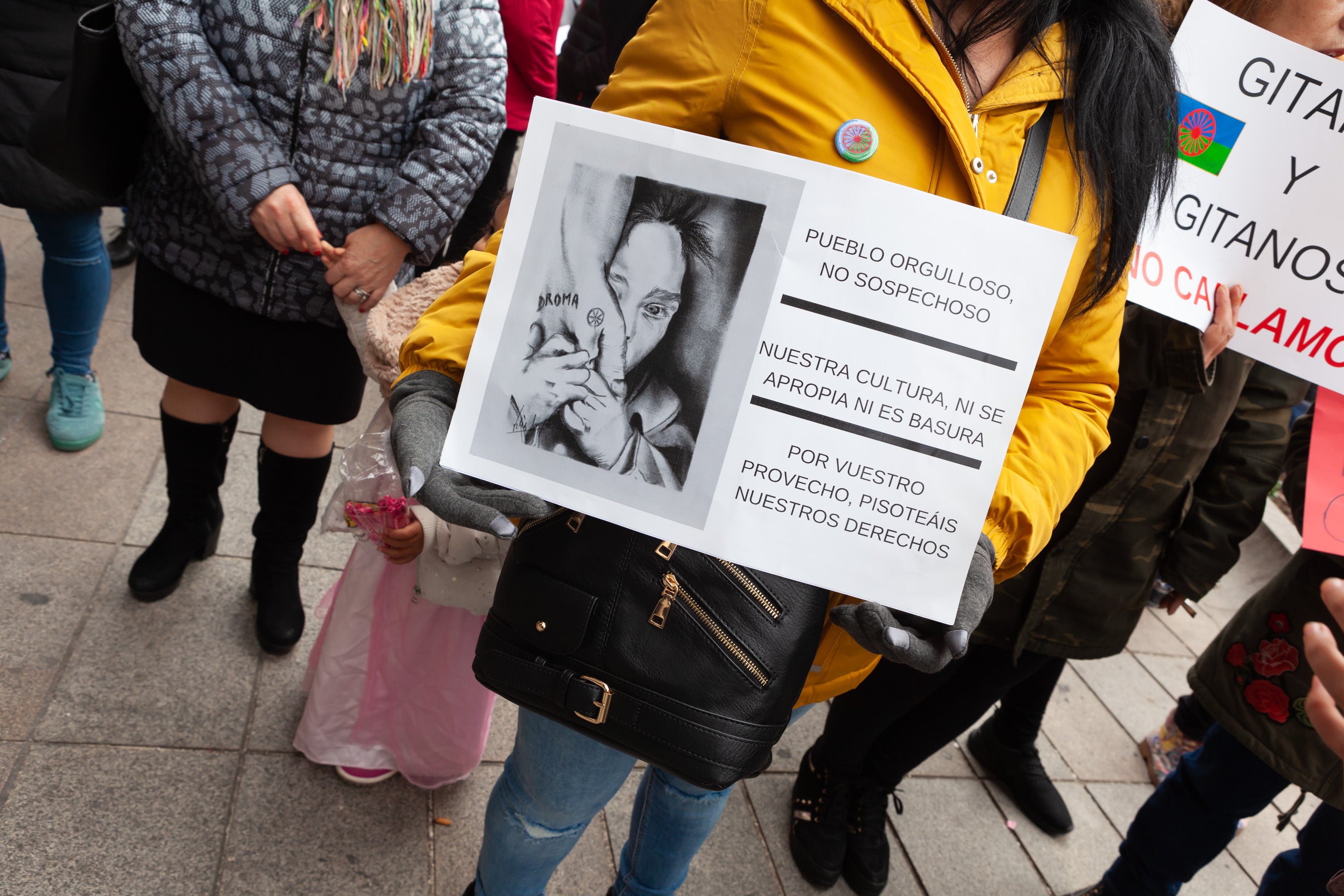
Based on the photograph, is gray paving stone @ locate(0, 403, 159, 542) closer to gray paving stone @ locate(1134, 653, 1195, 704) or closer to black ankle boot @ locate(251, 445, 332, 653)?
black ankle boot @ locate(251, 445, 332, 653)

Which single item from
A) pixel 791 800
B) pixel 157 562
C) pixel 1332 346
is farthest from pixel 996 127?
pixel 157 562

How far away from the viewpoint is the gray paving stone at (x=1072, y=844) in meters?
2.79

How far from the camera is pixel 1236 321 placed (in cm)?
177

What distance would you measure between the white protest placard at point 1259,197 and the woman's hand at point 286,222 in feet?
5.51

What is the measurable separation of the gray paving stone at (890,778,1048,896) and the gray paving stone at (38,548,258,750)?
1987mm

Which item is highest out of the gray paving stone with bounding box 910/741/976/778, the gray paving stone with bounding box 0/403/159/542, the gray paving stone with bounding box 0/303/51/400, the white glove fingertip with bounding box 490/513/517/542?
the white glove fingertip with bounding box 490/513/517/542

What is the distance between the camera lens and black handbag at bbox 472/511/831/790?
118cm

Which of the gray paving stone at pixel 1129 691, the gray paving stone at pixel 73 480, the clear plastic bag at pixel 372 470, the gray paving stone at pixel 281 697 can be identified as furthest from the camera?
the gray paving stone at pixel 1129 691

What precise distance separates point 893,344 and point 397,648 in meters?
1.47

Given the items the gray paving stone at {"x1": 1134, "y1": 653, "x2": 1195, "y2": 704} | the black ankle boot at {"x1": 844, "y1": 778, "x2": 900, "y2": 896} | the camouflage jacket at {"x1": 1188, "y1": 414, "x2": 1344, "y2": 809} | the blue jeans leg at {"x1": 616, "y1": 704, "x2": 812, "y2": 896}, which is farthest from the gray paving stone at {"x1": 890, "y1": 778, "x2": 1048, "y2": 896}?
the gray paving stone at {"x1": 1134, "y1": 653, "x2": 1195, "y2": 704}

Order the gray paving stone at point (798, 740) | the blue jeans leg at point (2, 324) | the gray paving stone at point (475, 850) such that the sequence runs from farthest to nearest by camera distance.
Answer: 1. the blue jeans leg at point (2, 324)
2. the gray paving stone at point (798, 740)
3. the gray paving stone at point (475, 850)

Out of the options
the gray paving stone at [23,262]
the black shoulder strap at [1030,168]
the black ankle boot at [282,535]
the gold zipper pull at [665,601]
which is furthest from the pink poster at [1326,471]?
the gray paving stone at [23,262]

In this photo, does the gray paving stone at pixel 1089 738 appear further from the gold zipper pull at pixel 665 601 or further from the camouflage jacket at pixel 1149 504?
the gold zipper pull at pixel 665 601

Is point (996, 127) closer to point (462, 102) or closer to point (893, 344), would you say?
point (893, 344)
